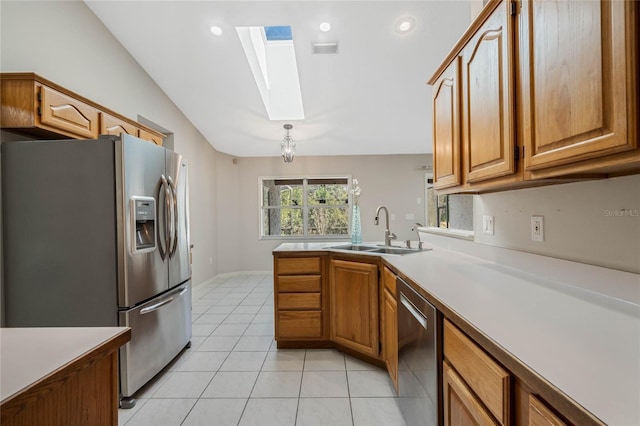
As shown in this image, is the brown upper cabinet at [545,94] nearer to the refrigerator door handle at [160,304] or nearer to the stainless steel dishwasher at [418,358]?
the stainless steel dishwasher at [418,358]

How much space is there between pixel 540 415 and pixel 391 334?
127cm

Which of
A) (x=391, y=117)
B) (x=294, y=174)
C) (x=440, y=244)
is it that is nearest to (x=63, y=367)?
(x=440, y=244)

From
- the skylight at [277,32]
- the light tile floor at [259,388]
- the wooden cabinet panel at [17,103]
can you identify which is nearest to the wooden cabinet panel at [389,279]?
the light tile floor at [259,388]

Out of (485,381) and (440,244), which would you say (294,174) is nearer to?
(440,244)

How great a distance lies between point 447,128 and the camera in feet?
5.32

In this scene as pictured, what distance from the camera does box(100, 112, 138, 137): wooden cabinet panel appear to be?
2.19 m

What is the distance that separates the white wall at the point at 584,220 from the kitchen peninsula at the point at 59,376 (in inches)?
63.2

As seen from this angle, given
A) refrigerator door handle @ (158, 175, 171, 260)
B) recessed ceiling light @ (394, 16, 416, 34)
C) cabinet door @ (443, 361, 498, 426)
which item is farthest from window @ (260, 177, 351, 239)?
cabinet door @ (443, 361, 498, 426)

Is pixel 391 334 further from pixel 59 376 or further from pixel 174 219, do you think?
pixel 174 219

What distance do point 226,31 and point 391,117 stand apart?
249 centimetres

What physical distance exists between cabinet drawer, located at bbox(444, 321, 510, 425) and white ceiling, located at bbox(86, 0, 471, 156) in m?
2.74

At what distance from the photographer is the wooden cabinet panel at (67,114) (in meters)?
1.75

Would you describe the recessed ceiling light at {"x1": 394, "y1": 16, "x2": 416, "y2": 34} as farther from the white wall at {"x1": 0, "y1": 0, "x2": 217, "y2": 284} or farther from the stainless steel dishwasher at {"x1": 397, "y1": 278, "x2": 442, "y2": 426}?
the white wall at {"x1": 0, "y1": 0, "x2": 217, "y2": 284}

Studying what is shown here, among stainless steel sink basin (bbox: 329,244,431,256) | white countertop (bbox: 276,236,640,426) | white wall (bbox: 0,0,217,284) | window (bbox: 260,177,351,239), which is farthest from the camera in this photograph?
window (bbox: 260,177,351,239)
